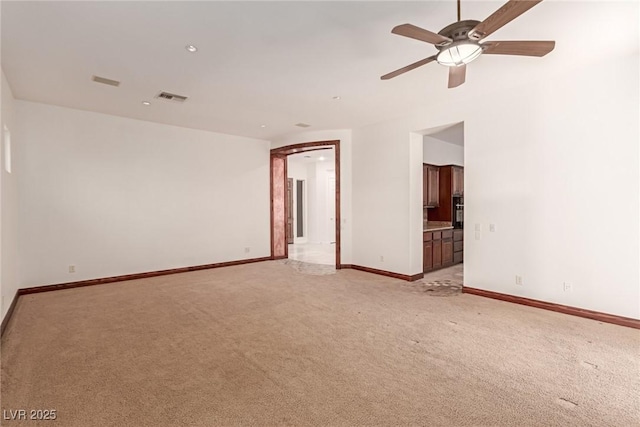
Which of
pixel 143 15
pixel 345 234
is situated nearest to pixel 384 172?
pixel 345 234

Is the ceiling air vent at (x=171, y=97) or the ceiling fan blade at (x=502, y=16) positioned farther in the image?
the ceiling air vent at (x=171, y=97)

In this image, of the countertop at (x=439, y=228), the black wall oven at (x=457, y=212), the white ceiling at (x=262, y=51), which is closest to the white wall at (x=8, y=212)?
the white ceiling at (x=262, y=51)

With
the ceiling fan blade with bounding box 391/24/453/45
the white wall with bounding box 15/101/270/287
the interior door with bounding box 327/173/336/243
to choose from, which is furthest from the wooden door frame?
the ceiling fan blade with bounding box 391/24/453/45

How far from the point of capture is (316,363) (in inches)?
104

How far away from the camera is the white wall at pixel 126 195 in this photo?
16.0ft

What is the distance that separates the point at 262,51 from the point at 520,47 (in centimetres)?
224

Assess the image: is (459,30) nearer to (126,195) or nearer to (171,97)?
(171,97)

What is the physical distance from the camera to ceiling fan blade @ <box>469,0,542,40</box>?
1.88 meters

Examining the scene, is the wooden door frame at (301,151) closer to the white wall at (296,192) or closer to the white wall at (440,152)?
the white wall at (440,152)

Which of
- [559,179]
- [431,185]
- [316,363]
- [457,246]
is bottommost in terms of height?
[316,363]

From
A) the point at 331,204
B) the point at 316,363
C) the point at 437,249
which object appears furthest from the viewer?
the point at 331,204

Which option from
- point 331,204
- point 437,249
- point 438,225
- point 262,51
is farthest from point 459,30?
point 331,204

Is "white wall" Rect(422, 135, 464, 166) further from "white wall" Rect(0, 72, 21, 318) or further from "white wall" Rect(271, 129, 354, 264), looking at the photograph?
"white wall" Rect(0, 72, 21, 318)

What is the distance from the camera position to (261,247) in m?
7.57
